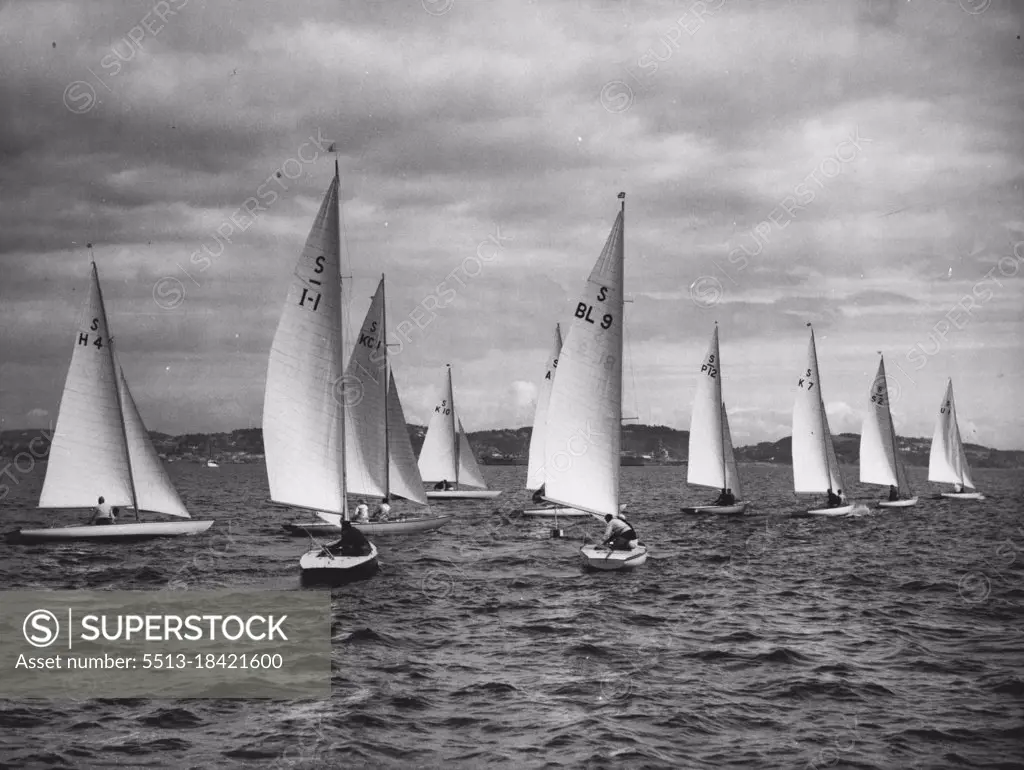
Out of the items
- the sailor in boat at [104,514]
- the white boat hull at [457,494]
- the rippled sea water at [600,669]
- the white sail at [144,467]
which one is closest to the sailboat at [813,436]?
the rippled sea water at [600,669]

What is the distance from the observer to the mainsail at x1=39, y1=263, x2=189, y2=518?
37.2m

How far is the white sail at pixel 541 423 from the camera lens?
55844 millimetres

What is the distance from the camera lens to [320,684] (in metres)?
17.5

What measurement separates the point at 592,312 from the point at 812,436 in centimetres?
3201

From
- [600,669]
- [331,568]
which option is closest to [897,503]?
[331,568]

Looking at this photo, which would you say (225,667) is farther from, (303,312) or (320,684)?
(303,312)

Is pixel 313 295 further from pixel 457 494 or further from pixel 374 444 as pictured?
pixel 457 494

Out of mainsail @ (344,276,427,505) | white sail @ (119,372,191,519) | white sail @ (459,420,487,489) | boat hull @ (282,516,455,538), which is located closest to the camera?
white sail @ (119,372,191,519)

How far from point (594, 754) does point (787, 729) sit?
10.9ft

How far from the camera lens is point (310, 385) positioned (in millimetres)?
27781

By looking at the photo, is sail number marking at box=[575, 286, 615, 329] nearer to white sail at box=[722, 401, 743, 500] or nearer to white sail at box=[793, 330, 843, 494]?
white sail at box=[722, 401, 743, 500]

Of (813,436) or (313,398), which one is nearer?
(313,398)

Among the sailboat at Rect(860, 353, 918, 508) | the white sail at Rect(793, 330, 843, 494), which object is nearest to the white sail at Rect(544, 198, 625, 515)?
the white sail at Rect(793, 330, 843, 494)

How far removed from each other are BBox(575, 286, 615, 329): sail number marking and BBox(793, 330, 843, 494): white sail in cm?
3072
